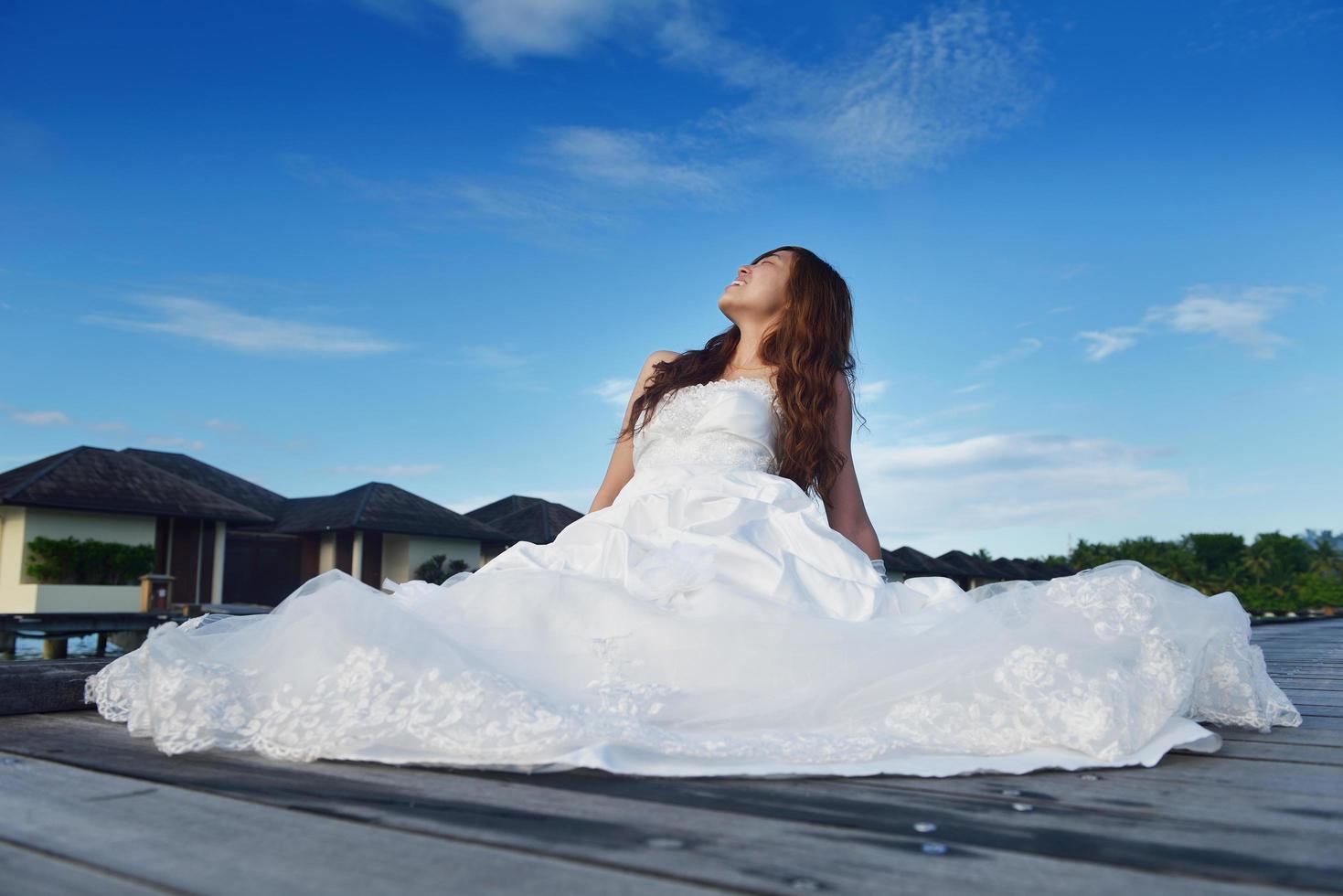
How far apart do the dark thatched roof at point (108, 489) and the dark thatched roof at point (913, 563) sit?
610 inches

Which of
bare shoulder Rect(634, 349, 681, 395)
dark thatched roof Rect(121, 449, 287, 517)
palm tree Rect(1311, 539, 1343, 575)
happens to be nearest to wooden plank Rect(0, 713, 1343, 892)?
bare shoulder Rect(634, 349, 681, 395)

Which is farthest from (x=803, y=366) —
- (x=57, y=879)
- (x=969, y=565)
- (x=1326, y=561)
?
(x=1326, y=561)

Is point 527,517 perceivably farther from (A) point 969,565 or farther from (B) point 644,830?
(B) point 644,830

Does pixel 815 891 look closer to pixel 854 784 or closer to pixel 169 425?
pixel 854 784

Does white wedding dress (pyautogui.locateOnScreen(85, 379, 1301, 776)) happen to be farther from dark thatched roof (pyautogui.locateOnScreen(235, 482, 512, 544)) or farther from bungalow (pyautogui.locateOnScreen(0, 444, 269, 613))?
dark thatched roof (pyautogui.locateOnScreen(235, 482, 512, 544))

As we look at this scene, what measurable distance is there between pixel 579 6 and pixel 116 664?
32.9 feet

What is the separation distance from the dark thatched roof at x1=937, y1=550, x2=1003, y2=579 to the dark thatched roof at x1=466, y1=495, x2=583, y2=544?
38.0 feet

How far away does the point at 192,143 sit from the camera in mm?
16109

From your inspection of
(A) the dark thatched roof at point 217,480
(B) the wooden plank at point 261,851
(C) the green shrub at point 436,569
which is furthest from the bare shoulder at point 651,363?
(A) the dark thatched roof at point 217,480

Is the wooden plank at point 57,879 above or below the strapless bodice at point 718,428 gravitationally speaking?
below

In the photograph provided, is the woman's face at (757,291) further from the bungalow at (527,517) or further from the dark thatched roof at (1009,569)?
the dark thatched roof at (1009,569)

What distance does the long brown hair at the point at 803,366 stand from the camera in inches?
128

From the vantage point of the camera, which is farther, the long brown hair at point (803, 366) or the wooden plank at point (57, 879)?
the long brown hair at point (803, 366)

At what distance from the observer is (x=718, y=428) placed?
3.19 meters
